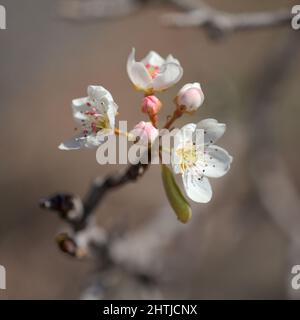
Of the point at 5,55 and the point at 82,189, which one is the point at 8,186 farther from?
the point at 5,55

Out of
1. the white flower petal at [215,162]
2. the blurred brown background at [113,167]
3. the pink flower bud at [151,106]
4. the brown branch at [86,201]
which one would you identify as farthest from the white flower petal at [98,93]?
the blurred brown background at [113,167]

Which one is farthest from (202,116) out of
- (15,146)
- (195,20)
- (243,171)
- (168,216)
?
(15,146)

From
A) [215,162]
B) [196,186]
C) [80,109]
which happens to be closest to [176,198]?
[196,186]

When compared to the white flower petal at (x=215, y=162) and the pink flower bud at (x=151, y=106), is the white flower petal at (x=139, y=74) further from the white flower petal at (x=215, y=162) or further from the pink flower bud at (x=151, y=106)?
the white flower petal at (x=215, y=162)

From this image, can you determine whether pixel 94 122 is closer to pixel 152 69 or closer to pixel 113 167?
pixel 152 69

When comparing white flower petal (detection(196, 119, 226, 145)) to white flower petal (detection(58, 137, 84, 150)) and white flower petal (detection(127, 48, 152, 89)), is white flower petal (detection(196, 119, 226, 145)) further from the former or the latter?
white flower petal (detection(58, 137, 84, 150))

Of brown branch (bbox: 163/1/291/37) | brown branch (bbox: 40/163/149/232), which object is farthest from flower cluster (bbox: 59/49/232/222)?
brown branch (bbox: 163/1/291/37)

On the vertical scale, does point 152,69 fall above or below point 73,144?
above

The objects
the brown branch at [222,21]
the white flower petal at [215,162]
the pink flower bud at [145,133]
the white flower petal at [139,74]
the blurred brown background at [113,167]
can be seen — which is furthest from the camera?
the blurred brown background at [113,167]
